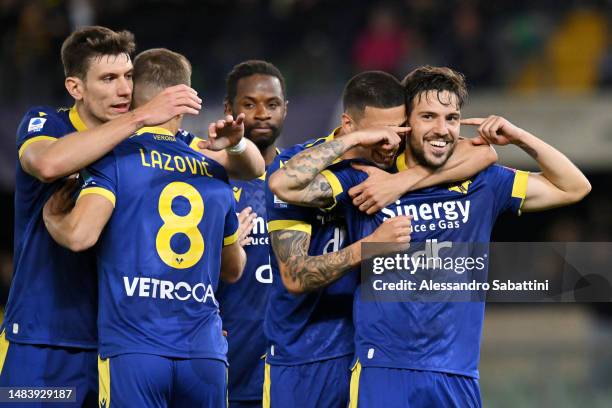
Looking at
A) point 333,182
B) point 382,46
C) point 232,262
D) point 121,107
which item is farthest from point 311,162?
point 382,46

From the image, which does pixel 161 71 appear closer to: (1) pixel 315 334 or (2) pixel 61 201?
(2) pixel 61 201

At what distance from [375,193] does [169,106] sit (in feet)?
3.83

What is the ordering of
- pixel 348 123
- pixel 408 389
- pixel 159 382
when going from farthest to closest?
pixel 348 123, pixel 408 389, pixel 159 382

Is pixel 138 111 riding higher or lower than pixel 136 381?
higher

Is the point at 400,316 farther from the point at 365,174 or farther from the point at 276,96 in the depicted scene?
the point at 276,96

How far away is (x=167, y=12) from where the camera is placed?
54.3ft

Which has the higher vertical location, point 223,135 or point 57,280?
point 223,135

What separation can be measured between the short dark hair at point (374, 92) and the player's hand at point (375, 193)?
0.45 meters

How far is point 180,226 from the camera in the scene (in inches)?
222

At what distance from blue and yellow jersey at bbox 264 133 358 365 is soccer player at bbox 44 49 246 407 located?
46 centimetres

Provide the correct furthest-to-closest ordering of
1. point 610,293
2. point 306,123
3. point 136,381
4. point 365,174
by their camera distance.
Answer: point 306,123
point 610,293
point 365,174
point 136,381

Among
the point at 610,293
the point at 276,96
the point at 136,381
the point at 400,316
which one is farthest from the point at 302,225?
the point at 610,293

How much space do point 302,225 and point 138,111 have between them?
1115 millimetres

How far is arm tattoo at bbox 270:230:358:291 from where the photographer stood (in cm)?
577
